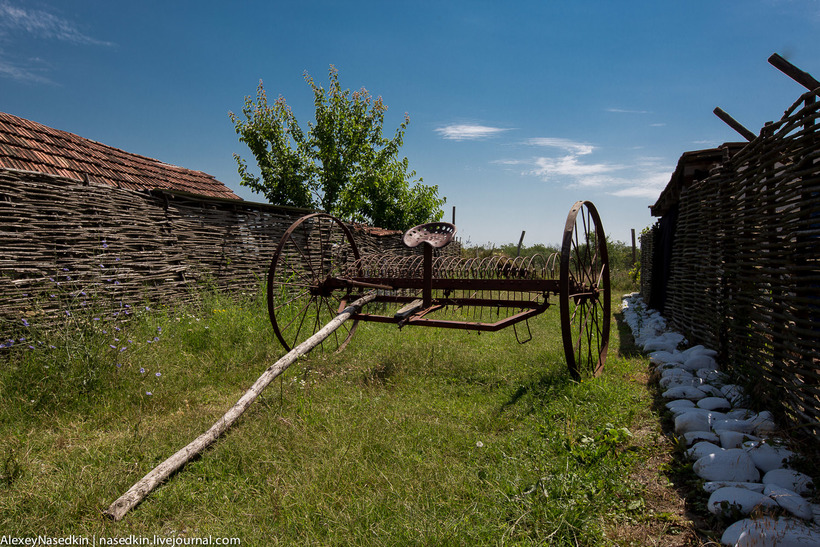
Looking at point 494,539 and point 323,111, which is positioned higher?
point 323,111

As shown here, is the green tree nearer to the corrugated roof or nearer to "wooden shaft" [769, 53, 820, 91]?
the corrugated roof

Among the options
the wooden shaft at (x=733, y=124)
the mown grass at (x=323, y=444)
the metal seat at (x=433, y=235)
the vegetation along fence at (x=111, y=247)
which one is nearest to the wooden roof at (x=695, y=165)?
the wooden shaft at (x=733, y=124)

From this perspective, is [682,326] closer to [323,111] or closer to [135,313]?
[135,313]

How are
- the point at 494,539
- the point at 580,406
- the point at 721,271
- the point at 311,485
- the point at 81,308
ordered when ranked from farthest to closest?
the point at 81,308, the point at 721,271, the point at 580,406, the point at 311,485, the point at 494,539

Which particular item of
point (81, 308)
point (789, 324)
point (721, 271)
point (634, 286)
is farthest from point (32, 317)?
point (634, 286)

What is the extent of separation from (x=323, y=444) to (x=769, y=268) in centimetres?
336

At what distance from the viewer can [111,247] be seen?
18.8 ft

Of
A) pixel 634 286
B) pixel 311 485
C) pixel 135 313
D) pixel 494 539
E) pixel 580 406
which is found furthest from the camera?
pixel 634 286

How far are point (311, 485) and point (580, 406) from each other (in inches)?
84.0

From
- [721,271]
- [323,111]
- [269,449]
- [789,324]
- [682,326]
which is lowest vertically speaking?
[269,449]

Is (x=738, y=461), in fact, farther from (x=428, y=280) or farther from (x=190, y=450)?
(x=190, y=450)

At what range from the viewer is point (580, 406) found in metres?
3.57

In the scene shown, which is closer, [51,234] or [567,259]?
[567,259]

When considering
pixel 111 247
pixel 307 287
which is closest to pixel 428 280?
pixel 307 287
